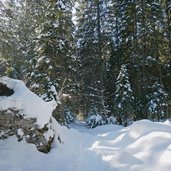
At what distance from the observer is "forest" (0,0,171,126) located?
2084 cm

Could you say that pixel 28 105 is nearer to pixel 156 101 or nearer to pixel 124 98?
pixel 124 98

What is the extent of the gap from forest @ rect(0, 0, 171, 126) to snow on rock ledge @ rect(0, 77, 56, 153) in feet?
30.6

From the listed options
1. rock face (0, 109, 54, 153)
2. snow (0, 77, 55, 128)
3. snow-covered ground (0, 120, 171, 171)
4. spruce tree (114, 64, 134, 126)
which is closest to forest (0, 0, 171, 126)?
spruce tree (114, 64, 134, 126)

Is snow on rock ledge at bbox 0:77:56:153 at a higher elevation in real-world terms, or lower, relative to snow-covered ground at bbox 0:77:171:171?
higher

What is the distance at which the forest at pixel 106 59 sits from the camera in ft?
68.4

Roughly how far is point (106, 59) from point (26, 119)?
2465cm

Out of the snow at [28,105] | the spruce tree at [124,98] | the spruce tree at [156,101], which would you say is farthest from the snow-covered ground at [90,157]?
the spruce tree at [156,101]

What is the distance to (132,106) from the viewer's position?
25688mm

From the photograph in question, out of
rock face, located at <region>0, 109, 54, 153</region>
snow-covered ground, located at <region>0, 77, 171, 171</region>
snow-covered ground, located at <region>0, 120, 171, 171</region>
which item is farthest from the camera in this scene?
rock face, located at <region>0, 109, 54, 153</region>

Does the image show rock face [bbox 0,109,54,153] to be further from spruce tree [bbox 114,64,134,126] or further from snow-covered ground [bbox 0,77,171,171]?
spruce tree [bbox 114,64,134,126]

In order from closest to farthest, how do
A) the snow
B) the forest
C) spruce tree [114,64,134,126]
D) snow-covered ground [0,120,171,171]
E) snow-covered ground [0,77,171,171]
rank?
1. snow-covered ground [0,120,171,171]
2. snow-covered ground [0,77,171,171]
3. the snow
4. the forest
5. spruce tree [114,64,134,126]

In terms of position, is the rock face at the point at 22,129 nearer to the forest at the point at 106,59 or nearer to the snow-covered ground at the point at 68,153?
the snow-covered ground at the point at 68,153

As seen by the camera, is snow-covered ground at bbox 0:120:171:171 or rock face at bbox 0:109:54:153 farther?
rock face at bbox 0:109:54:153

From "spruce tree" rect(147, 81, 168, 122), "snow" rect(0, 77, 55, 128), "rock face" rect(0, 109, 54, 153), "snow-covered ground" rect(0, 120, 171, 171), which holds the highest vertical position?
"spruce tree" rect(147, 81, 168, 122)
